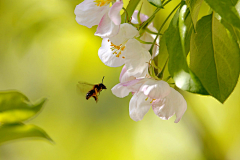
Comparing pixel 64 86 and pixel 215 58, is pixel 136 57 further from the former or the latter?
pixel 64 86

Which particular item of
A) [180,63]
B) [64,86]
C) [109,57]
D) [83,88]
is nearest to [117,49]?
[109,57]

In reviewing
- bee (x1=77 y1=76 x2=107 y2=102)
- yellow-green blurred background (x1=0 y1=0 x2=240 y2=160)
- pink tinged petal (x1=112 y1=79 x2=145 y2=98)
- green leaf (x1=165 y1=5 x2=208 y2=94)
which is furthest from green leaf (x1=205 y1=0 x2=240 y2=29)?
yellow-green blurred background (x1=0 y1=0 x2=240 y2=160)

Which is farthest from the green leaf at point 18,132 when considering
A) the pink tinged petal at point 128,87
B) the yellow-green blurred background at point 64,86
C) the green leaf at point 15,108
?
the yellow-green blurred background at point 64,86

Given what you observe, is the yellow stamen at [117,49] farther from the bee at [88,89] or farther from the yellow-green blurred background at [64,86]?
the yellow-green blurred background at [64,86]

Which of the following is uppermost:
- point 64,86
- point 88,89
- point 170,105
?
point 64,86

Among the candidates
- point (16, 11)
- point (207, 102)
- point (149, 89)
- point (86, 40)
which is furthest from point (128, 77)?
point (16, 11)

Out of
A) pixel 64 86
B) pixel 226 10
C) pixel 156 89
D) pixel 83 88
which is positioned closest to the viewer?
pixel 226 10
